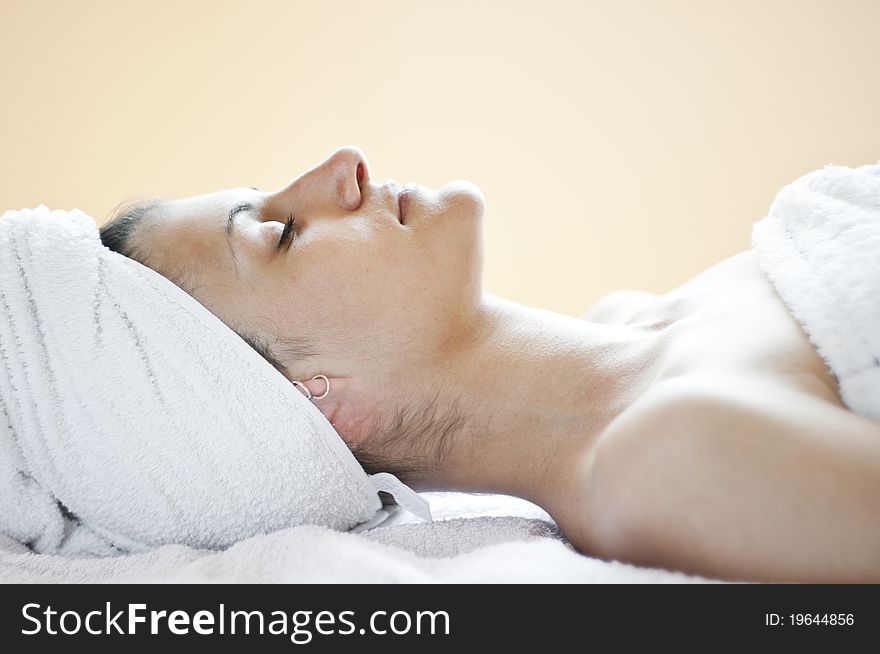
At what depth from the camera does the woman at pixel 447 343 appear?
0.83m

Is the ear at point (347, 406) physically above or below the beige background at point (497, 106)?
below

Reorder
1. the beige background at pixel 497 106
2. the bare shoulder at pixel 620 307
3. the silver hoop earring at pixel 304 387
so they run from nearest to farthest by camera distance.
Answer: the silver hoop earring at pixel 304 387
the bare shoulder at pixel 620 307
the beige background at pixel 497 106

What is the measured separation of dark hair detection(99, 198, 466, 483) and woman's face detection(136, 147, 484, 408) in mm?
11

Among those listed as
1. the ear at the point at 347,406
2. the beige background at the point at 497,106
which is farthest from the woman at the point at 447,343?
the beige background at the point at 497,106

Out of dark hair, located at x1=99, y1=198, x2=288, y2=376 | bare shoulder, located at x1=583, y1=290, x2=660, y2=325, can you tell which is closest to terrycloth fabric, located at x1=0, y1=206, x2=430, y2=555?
dark hair, located at x1=99, y1=198, x2=288, y2=376

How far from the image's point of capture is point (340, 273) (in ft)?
3.38

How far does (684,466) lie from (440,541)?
329mm

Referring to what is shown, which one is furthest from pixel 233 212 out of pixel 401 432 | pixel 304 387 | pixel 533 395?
pixel 533 395

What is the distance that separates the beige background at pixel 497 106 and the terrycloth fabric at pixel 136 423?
1673 mm

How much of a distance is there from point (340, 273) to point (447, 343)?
0.58 feet

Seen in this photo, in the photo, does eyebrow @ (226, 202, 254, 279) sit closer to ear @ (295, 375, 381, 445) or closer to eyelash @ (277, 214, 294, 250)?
eyelash @ (277, 214, 294, 250)

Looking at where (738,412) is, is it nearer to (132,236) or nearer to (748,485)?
(748,485)

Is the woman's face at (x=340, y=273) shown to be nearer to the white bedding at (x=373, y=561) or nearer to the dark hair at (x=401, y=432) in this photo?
the dark hair at (x=401, y=432)

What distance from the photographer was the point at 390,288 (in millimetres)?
1036
